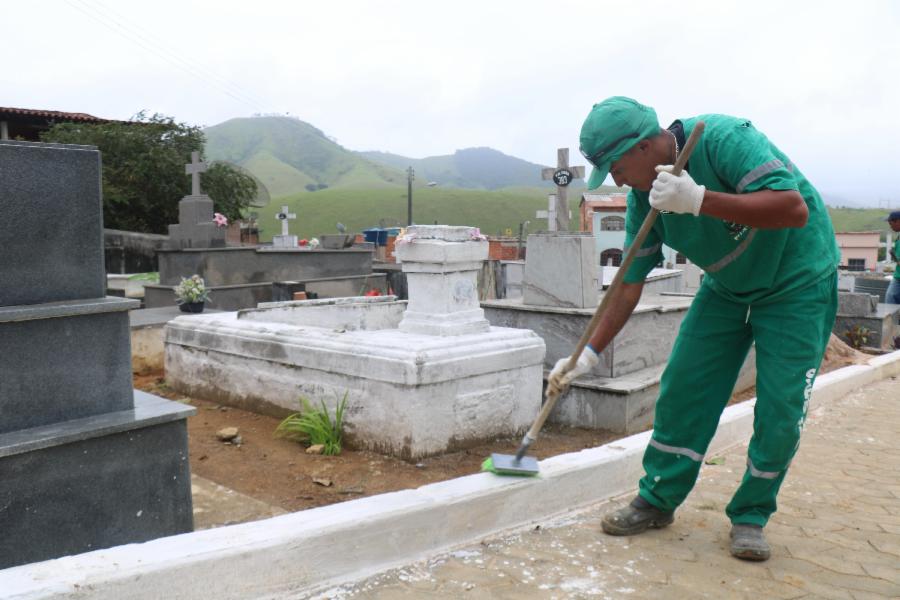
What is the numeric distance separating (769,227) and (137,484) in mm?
2518

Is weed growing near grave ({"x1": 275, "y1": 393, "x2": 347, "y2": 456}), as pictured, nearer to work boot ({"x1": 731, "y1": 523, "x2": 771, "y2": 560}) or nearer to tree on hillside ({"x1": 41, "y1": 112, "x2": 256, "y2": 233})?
work boot ({"x1": 731, "y1": 523, "x2": 771, "y2": 560})

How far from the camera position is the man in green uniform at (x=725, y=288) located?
2346mm

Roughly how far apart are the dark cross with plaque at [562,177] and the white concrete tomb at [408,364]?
8.40 ft

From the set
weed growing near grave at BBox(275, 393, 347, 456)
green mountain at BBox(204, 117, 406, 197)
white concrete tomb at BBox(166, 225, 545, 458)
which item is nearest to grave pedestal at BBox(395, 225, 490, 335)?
white concrete tomb at BBox(166, 225, 545, 458)

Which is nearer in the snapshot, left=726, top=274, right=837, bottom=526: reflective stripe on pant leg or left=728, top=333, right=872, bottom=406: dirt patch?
left=726, top=274, right=837, bottom=526: reflective stripe on pant leg

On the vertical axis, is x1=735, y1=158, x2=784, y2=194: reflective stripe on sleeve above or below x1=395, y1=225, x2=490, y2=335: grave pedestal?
above

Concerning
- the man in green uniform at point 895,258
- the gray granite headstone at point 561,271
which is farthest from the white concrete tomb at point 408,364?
the man in green uniform at point 895,258

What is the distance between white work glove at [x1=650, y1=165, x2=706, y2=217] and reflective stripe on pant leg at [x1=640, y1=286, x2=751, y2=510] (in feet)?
2.37

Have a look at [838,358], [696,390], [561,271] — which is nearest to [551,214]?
[838,358]

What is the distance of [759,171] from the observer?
2.34m

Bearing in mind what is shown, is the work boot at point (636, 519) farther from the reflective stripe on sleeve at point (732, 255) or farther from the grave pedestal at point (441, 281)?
the grave pedestal at point (441, 281)

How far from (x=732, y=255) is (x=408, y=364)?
207 cm

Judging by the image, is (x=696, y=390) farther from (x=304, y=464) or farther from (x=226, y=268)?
(x=226, y=268)

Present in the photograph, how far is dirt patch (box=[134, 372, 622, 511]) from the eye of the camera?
381cm
